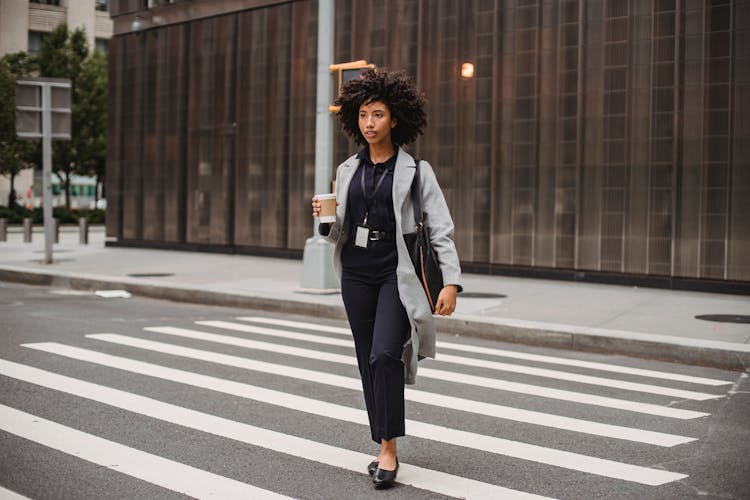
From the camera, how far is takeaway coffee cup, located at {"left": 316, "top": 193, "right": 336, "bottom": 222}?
5.07 metres

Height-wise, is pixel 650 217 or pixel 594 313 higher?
pixel 650 217

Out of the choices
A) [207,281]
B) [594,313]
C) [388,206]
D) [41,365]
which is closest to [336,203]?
[388,206]

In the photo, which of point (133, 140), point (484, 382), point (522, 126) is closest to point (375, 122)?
point (484, 382)

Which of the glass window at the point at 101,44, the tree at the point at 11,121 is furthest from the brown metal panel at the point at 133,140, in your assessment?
the glass window at the point at 101,44

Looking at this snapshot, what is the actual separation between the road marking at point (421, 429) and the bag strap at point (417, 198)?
166cm

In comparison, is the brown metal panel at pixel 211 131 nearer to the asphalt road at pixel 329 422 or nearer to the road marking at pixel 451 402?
the asphalt road at pixel 329 422

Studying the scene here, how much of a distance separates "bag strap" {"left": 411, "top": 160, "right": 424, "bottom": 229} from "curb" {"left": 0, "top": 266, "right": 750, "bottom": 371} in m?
5.59

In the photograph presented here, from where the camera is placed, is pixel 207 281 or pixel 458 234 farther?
pixel 458 234

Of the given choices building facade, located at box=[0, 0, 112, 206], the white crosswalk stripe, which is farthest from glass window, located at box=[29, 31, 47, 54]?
the white crosswalk stripe

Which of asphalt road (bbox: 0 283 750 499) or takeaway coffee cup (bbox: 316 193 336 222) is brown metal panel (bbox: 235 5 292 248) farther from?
takeaway coffee cup (bbox: 316 193 336 222)

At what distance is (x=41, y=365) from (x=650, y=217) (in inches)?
433

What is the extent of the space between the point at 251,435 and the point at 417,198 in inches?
82.0

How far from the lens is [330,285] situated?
14.4 meters

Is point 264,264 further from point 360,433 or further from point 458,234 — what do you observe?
point 360,433
